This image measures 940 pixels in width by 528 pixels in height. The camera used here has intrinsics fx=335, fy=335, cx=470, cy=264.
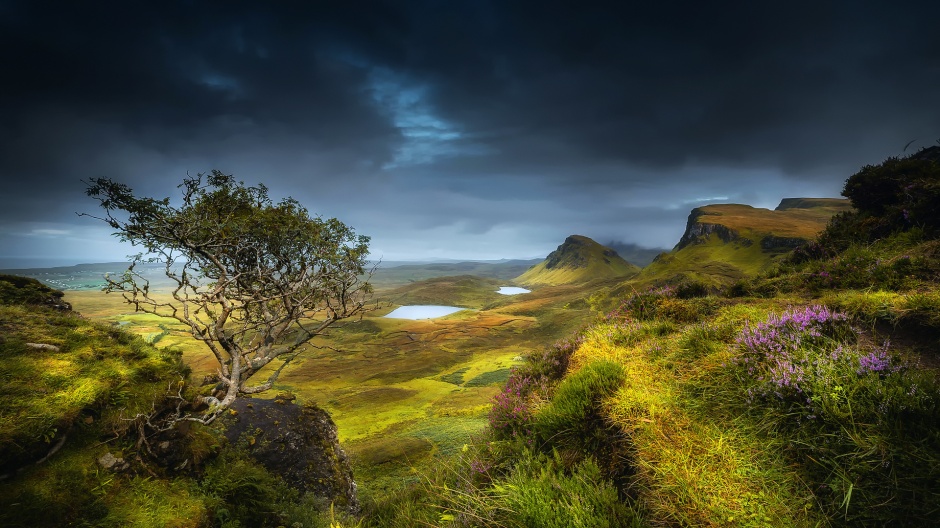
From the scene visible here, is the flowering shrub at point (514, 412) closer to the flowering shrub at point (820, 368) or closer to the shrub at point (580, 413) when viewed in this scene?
the shrub at point (580, 413)

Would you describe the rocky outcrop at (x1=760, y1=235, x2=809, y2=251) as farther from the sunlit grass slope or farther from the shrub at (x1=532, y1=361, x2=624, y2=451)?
the sunlit grass slope

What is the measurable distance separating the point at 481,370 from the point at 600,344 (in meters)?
67.4

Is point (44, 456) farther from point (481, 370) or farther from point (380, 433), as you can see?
point (481, 370)

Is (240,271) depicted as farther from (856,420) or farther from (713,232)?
(713,232)

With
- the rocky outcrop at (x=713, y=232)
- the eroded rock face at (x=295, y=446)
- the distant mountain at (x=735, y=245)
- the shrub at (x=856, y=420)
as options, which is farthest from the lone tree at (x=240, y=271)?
the rocky outcrop at (x=713, y=232)

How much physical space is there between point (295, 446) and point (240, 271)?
8.79 m

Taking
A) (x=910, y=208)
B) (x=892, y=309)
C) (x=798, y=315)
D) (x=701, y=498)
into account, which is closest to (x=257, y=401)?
(x=701, y=498)

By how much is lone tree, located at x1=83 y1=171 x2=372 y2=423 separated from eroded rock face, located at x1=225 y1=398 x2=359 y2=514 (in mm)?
1048

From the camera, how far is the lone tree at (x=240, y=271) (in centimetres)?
1120

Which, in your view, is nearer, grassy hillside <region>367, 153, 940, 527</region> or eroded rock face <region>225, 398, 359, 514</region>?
grassy hillside <region>367, 153, 940, 527</region>

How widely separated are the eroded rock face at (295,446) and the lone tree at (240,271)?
105 cm

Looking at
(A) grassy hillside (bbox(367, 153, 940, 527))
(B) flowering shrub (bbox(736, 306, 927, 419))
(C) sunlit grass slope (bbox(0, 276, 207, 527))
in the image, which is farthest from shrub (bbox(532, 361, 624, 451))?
(C) sunlit grass slope (bbox(0, 276, 207, 527))

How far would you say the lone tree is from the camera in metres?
11.2

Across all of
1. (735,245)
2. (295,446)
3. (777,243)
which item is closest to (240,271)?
(295,446)
